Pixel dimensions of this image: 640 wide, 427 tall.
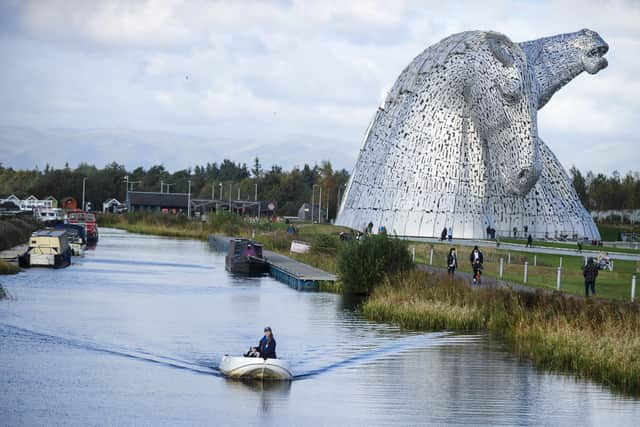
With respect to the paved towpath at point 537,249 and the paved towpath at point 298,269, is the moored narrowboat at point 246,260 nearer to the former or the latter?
the paved towpath at point 298,269

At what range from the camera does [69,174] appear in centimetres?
19775

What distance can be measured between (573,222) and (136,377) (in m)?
56.7

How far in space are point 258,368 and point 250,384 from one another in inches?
17.9

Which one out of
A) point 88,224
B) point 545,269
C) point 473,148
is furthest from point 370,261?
point 88,224

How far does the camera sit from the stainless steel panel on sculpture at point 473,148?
7462cm

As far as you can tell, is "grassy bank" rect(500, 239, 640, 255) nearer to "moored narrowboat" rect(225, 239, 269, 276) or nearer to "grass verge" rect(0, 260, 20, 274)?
"moored narrowboat" rect(225, 239, 269, 276)

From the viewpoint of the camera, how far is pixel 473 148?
77.2 meters

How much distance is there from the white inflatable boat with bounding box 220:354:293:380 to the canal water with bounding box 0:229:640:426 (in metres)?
0.46

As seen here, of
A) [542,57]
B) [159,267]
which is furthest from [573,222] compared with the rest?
[159,267]

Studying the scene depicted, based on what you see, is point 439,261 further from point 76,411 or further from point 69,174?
point 69,174

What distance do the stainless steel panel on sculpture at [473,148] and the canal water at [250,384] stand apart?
30.6 metres

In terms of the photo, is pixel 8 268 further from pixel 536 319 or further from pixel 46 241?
pixel 536 319

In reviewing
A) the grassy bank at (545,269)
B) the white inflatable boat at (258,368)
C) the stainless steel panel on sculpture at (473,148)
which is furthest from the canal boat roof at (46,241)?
the white inflatable boat at (258,368)

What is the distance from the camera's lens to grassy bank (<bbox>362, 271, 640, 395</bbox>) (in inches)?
1119
